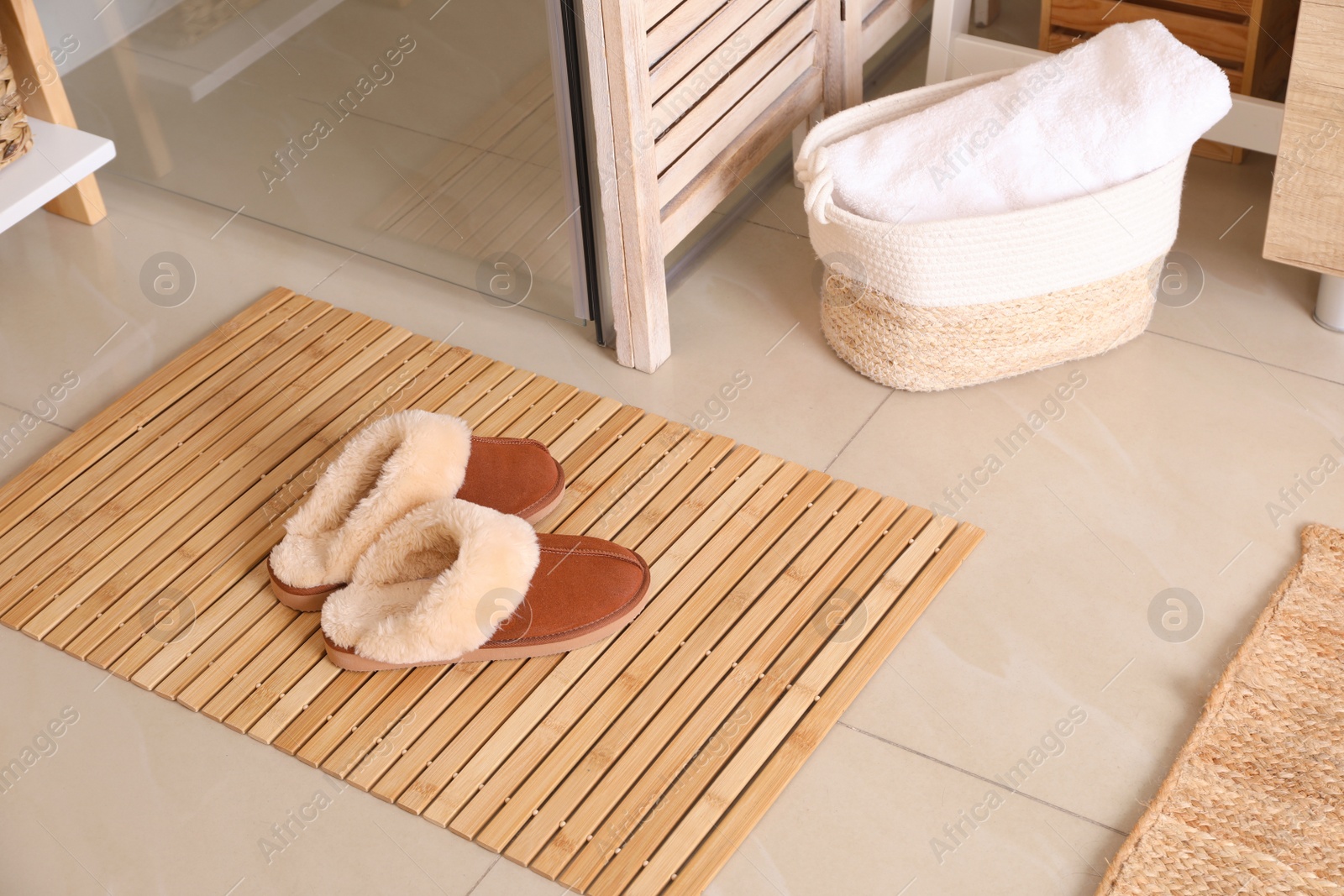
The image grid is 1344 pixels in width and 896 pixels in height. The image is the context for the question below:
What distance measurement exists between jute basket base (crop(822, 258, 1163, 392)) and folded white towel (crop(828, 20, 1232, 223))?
0.11 metres

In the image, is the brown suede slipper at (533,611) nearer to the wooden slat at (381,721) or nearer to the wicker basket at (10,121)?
the wooden slat at (381,721)

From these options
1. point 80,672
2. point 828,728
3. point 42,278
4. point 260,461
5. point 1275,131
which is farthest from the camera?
point 42,278

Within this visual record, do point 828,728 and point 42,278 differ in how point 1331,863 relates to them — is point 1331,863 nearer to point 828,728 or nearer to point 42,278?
point 828,728

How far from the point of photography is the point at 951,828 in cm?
120

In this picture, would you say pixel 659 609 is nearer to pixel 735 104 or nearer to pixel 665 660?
pixel 665 660

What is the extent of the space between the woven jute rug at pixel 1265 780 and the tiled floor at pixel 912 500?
0.09 feet

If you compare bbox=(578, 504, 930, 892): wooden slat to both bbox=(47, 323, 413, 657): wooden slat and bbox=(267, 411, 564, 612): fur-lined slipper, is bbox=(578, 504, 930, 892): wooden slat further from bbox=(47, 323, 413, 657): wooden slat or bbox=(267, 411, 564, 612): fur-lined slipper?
bbox=(47, 323, 413, 657): wooden slat

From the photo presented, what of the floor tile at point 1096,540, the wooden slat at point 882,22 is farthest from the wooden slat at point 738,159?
the floor tile at point 1096,540

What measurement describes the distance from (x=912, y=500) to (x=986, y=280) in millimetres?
269

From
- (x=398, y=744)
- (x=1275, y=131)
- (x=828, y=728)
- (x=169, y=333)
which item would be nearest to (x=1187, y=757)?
(x=828, y=728)

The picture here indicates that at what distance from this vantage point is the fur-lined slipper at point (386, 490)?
137 centimetres

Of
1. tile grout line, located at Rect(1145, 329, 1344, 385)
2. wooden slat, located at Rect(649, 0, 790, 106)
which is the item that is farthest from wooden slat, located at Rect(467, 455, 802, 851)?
tile grout line, located at Rect(1145, 329, 1344, 385)

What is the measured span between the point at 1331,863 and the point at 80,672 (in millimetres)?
1241

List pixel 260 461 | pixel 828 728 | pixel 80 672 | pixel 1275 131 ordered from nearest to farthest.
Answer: pixel 828 728 < pixel 80 672 < pixel 260 461 < pixel 1275 131
